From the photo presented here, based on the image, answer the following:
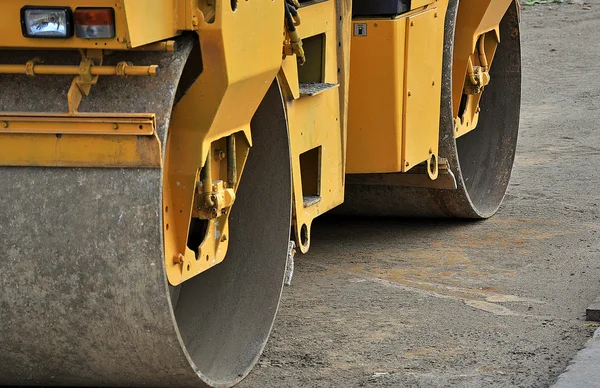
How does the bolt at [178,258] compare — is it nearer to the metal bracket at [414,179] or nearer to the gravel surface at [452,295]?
the gravel surface at [452,295]

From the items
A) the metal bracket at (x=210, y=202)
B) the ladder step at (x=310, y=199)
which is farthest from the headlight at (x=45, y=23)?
the ladder step at (x=310, y=199)

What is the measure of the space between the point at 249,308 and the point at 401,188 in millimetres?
2018

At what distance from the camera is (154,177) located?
282 cm

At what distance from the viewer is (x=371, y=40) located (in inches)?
188

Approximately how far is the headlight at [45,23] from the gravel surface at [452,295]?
4.66 feet

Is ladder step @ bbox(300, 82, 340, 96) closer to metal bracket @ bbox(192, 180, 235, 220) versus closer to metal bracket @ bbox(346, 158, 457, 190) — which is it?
metal bracket @ bbox(192, 180, 235, 220)

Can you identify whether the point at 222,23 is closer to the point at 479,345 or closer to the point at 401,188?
the point at 479,345

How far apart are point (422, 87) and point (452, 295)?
88cm

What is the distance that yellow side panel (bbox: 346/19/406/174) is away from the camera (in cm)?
476

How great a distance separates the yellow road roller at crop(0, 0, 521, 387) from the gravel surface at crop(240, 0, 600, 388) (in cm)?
38

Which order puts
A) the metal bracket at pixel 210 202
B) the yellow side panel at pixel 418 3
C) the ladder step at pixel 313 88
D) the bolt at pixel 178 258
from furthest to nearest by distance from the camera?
the yellow side panel at pixel 418 3 → the ladder step at pixel 313 88 → the metal bracket at pixel 210 202 → the bolt at pixel 178 258

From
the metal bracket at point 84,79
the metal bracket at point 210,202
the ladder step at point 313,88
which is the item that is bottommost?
the metal bracket at point 210,202

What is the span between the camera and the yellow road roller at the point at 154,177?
9.22 ft

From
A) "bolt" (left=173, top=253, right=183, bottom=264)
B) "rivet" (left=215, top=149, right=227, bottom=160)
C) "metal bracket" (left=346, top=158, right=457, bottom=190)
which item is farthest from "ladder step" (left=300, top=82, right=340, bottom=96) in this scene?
"metal bracket" (left=346, top=158, right=457, bottom=190)
